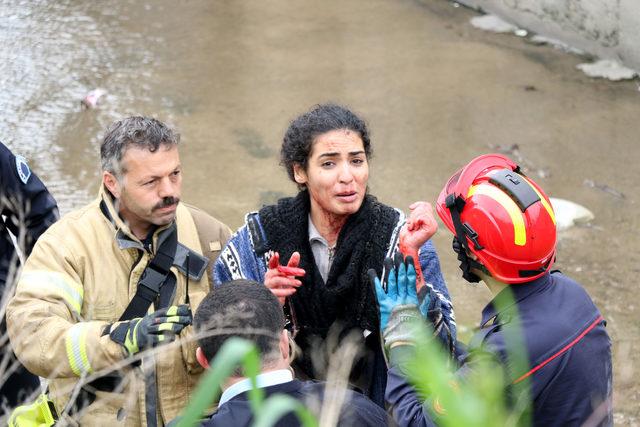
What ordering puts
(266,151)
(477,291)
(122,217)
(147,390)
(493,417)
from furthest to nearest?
1. (266,151)
2. (477,291)
3. (122,217)
4. (147,390)
5. (493,417)

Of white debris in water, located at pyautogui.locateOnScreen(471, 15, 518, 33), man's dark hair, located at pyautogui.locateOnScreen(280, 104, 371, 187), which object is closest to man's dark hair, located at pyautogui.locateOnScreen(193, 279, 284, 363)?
man's dark hair, located at pyautogui.locateOnScreen(280, 104, 371, 187)

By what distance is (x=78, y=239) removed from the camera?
272 centimetres

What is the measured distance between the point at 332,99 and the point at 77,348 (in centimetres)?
446

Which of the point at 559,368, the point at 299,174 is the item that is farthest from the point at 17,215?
the point at 559,368

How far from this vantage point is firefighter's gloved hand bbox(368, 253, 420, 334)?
2379 millimetres

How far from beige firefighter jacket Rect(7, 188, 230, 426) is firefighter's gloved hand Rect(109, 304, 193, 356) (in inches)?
1.7

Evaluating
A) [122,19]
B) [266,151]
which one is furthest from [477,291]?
[122,19]

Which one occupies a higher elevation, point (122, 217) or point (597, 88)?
point (122, 217)

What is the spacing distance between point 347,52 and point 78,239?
507cm

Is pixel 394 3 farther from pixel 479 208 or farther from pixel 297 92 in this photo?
pixel 479 208

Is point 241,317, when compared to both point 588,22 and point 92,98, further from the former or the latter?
point 588,22

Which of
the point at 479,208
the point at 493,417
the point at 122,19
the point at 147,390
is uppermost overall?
the point at 493,417

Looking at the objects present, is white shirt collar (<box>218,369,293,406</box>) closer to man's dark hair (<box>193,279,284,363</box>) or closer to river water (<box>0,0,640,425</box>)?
man's dark hair (<box>193,279,284,363</box>)

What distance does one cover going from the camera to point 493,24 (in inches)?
311
